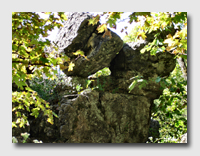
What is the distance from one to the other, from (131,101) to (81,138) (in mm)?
1190

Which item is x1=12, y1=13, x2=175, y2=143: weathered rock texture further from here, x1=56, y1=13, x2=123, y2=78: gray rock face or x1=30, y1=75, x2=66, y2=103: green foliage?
x1=30, y1=75, x2=66, y2=103: green foliage

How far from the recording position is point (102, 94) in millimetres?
3357

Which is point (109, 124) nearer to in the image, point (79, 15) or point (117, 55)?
point (117, 55)

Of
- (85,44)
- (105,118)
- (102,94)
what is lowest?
(105,118)

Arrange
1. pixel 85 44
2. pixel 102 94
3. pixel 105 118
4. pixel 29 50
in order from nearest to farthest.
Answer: pixel 29 50 < pixel 105 118 < pixel 102 94 < pixel 85 44

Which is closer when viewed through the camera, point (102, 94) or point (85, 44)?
point (102, 94)

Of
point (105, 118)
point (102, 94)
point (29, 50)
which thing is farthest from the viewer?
point (102, 94)

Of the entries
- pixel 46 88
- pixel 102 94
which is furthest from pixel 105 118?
pixel 46 88

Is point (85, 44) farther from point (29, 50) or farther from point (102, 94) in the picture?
point (29, 50)

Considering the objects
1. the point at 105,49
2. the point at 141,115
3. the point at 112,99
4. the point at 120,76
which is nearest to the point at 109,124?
the point at 112,99

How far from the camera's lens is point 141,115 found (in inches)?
138

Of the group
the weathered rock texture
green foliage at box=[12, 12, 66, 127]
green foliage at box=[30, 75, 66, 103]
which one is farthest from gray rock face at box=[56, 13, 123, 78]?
green foliage at box=[12, 12, 66, 127]

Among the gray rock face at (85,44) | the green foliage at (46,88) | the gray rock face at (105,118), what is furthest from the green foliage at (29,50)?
the gray rock face at (85,44)

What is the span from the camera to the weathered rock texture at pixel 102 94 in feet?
9.48
